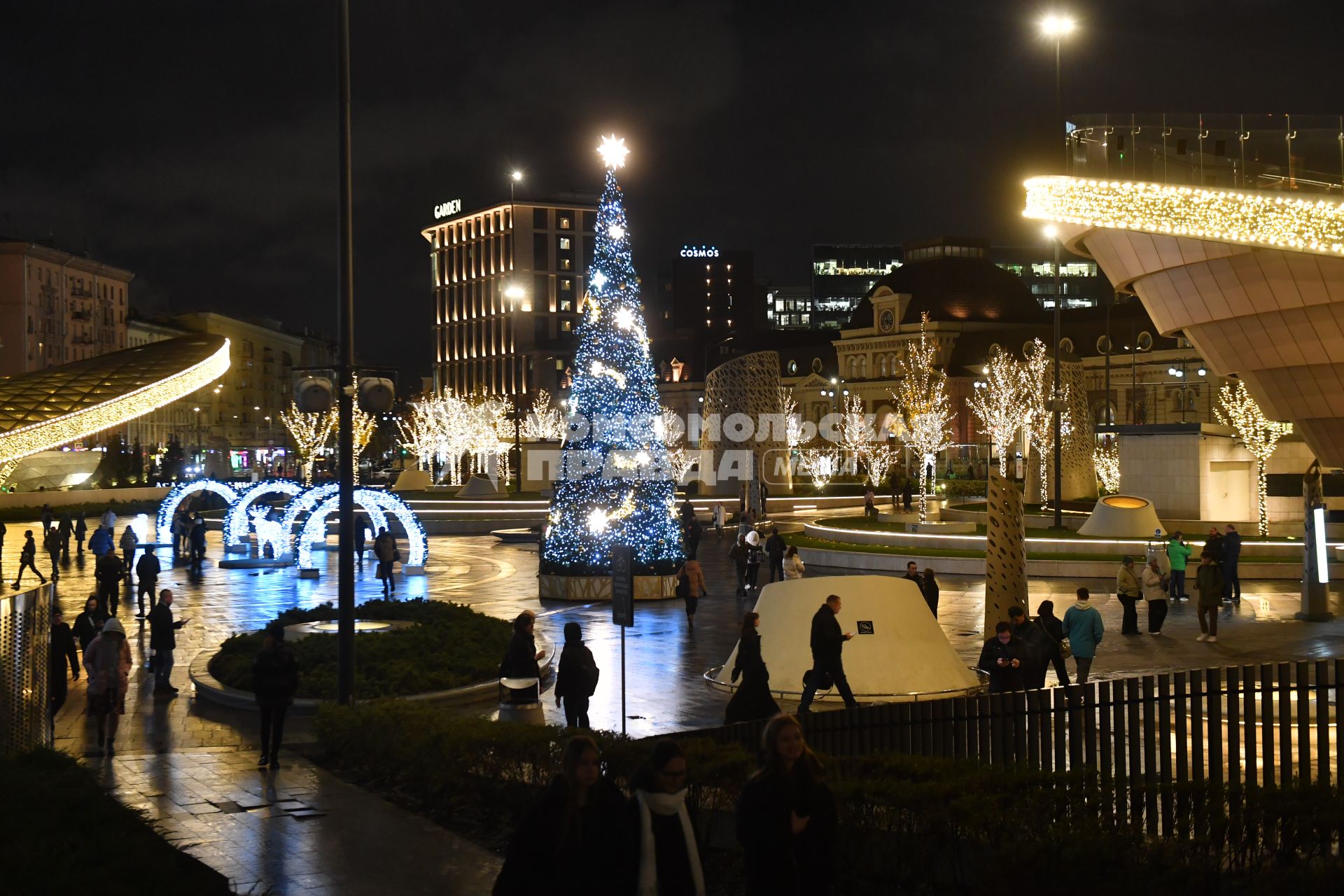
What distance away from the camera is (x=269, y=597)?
28219 millimetres

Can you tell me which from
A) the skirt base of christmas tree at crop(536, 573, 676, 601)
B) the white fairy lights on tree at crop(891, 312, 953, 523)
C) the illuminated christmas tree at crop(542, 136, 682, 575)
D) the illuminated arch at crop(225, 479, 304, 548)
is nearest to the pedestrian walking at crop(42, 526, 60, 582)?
the illuminated arch at crop(225, 479, 304, 548)

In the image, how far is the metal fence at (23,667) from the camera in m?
11.1

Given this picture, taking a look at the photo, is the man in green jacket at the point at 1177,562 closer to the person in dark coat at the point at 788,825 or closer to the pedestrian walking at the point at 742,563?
→ the pedestrian walking at the point at 742,563

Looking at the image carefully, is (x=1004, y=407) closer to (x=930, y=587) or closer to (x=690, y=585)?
(x=690, y=585)

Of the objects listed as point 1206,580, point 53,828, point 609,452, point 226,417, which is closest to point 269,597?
point 609,452

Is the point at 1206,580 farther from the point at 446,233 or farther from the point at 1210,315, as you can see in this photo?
the point at 446,233

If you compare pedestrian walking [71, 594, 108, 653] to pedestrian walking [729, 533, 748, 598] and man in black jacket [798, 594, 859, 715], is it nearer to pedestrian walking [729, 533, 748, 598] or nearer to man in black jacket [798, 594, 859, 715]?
man in black jacket [798, 594, 859, 715]

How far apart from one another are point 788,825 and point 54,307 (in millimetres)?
105888

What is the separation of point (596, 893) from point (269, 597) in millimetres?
23990

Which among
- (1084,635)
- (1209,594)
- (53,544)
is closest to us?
(1084,635)

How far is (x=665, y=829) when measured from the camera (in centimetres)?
585

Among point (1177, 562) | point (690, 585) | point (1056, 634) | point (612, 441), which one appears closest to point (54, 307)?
point (612, 441)

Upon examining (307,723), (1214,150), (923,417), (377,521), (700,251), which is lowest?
(307,723)

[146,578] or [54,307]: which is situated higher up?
[54,307]
